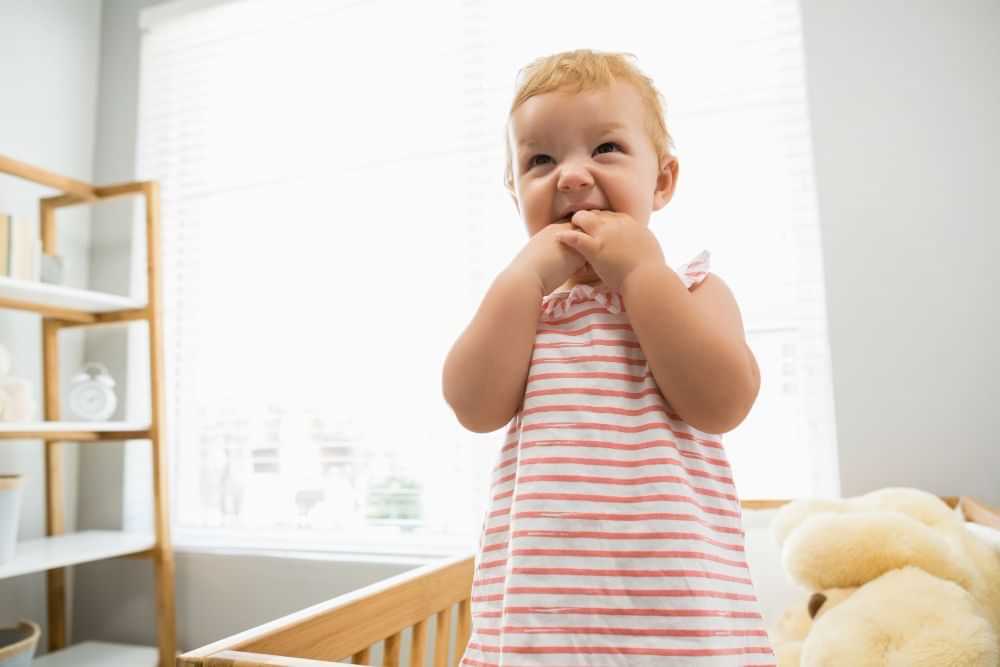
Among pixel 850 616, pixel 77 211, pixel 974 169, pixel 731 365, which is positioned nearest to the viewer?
pixel 731 365

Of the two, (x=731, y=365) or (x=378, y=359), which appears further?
(x=378, y=359)

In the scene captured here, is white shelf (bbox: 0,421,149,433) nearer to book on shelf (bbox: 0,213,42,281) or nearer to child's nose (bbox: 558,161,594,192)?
book on shelf (bbox: 0,213,42,281)

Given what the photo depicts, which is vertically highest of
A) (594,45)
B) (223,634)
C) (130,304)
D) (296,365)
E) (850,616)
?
(594,45)

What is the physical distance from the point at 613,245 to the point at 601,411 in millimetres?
133

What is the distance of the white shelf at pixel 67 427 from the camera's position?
1.75m

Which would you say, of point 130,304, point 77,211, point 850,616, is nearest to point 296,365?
point 130,304

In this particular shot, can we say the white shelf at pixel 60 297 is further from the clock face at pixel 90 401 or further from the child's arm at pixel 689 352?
the child's arm at pixel 689 352

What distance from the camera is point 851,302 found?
1.62m

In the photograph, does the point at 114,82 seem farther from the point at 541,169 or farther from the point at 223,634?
the point at 541,169

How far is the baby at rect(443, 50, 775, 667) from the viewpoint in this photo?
49cm

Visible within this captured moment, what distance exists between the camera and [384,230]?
2.20m

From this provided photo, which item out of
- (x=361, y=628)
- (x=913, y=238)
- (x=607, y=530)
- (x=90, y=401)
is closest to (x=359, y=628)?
(x=361, y=628)

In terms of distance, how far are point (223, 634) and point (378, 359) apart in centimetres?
96

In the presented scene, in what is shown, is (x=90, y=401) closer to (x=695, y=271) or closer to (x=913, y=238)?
(x=695, y=271)
